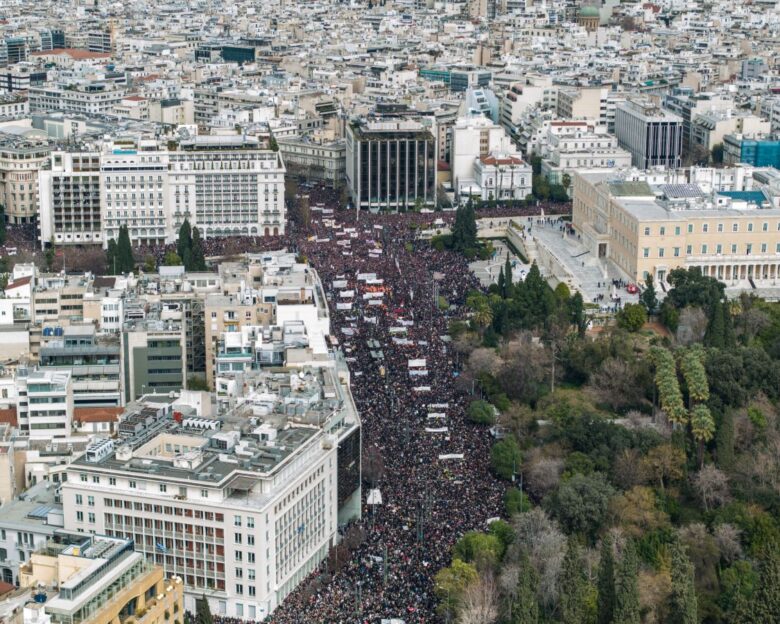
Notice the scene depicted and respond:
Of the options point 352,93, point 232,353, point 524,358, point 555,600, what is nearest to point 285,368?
point 232,353

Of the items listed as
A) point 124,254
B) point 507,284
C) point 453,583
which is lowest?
point 453,583

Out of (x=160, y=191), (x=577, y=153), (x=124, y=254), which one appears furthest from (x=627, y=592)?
(x=577, y=153)

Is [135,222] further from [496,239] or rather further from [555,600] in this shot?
[555,600]

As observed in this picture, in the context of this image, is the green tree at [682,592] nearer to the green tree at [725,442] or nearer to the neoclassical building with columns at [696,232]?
the green tree at [725,442]

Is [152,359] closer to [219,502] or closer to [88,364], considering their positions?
[88,364]

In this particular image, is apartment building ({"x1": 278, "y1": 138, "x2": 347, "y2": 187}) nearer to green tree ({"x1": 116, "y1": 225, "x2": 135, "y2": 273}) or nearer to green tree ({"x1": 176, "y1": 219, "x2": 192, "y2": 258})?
green tree ({"x1": 176, "y1": 219, "x2": 192, "y2": 258})
